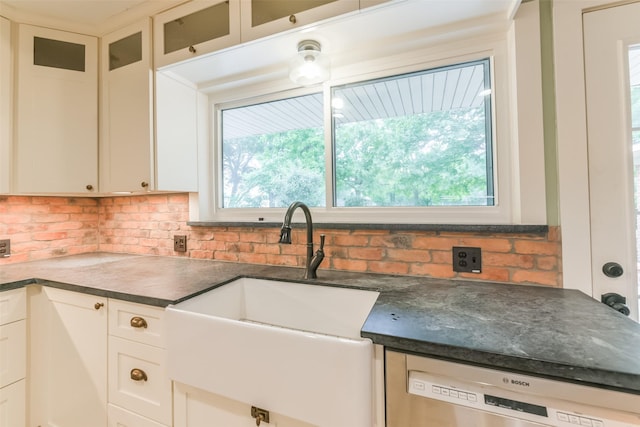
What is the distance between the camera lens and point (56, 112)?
5.40 ft

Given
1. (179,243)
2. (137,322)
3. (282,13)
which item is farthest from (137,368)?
(282,13)

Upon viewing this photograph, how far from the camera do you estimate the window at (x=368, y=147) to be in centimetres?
132

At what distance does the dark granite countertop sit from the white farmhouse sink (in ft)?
0.22

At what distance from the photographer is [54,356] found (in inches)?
50.2

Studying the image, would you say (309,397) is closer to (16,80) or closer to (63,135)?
(63,135)

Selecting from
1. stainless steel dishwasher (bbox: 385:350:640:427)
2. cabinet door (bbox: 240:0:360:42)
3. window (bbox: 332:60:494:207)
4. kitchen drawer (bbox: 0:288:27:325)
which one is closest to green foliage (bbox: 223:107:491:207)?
window (bbox: 332:60:494:207)

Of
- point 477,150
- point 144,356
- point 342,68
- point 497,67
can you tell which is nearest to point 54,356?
point 144,356

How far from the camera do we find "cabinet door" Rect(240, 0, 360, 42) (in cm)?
114

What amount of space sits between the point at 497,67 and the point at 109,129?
2.19 meters

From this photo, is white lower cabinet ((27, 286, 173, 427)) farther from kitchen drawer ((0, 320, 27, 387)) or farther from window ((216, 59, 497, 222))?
window ((216, 59, 497, 222))

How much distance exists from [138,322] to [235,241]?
0.70 m

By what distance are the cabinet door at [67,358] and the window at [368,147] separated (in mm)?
898

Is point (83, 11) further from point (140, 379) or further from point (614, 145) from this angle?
point (614, 145)

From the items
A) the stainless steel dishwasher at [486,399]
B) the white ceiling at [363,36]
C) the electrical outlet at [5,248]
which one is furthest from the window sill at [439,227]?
the electrical outlet at [5,248]
